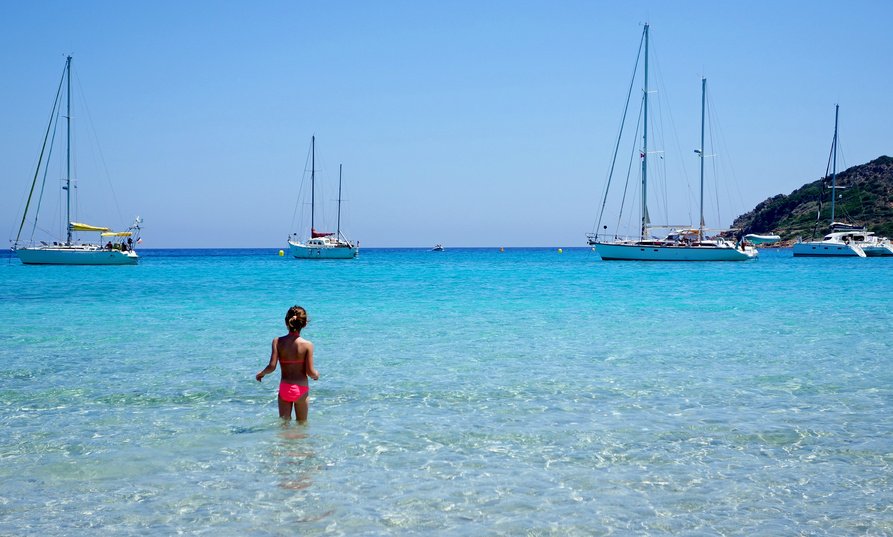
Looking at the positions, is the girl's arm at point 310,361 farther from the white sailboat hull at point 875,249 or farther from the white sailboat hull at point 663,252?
the white sailboat hull at point 875,249

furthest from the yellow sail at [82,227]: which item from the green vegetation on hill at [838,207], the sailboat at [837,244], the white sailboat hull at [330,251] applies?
the green vegetation on hill at [838,207]

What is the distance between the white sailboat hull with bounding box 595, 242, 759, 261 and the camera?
5841 centimetres

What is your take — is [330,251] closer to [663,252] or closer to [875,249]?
[663,252]

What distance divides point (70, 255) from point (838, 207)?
126 metres

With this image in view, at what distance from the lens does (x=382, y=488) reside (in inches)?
226

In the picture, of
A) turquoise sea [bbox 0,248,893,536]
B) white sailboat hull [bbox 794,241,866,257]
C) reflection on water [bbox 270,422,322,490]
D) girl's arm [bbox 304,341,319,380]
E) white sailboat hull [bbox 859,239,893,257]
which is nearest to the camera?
turquoise sea [bbox 0,248,893,536]

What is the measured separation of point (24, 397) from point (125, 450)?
128 inches

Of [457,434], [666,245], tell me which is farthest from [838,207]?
[457,434]

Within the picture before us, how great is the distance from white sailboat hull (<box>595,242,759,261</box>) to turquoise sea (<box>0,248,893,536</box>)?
42.6 m

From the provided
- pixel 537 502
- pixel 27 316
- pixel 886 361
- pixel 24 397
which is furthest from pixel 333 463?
pixel 27 316

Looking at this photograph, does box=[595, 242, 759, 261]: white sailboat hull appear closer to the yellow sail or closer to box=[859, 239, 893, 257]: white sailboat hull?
box=[859, 239, 893, 257]: white sailboat hull

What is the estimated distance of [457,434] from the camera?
7.36 meters

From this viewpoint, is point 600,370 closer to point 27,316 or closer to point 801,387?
point 801,387

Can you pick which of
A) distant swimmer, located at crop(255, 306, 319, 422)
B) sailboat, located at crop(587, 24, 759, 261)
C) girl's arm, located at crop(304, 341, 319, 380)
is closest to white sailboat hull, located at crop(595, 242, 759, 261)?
sailboat, located at crop(587, 24, 759, 261)
